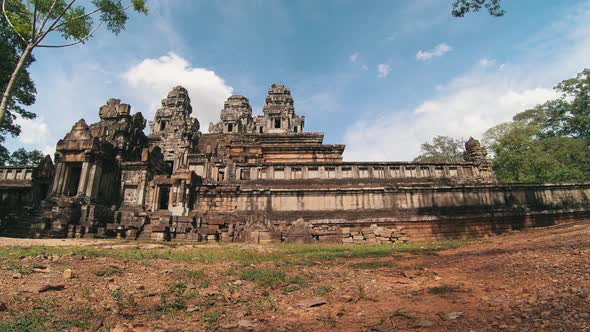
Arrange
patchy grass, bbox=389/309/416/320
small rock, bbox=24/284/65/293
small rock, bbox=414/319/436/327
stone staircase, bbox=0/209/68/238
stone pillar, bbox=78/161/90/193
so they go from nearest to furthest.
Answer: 1. small rock, bbox=414/319/436/327
2. patchy grass, bbox=389/309/416/320
3. small rock, bbox=24/284/65/293
4. stone staircase, bbox=0/209/68/238
5. stone pillar, bbox=78/161/90/193

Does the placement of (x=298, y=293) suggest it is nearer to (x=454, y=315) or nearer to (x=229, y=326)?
(x=229, y=326)

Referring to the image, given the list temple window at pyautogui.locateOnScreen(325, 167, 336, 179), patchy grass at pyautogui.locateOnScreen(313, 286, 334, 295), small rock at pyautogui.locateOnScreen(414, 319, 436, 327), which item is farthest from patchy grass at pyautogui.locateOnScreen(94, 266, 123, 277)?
temple window at pyautogui.locateOnScreen(325, 167, 336, 179)

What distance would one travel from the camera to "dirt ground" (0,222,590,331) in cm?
441

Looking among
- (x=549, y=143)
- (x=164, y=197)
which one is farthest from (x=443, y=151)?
(x=164, y=197)

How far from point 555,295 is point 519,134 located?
33.6 metres

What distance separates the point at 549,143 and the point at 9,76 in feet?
167

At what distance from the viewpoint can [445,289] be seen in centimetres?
585

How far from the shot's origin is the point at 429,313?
185 inches

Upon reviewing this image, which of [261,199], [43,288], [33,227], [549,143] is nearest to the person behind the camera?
[43,288]

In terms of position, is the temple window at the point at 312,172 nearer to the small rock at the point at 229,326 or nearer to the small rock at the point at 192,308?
the small rock at the point at 192,308

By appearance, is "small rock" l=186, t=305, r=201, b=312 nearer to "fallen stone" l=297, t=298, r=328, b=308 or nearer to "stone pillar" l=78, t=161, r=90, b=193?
"fallen stone" l=297, t=298, r=328, b=308

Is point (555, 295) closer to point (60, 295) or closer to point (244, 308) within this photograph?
point (244, 308)

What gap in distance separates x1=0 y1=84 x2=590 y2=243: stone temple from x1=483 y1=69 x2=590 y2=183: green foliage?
9738 millimetres

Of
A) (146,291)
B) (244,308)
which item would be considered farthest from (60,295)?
(244,308)
